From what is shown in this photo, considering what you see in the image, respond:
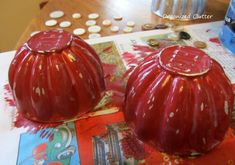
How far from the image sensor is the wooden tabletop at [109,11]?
699mm

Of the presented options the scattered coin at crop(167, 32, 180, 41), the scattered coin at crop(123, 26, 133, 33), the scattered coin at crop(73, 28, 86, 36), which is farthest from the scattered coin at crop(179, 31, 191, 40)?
the scattered coin at crop(73, 28, 86, 36)

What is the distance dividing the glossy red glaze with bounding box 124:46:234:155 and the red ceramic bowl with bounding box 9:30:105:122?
0.08 m

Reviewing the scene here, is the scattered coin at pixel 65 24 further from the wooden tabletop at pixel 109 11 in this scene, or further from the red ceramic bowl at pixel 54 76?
the red ceramic bowl at pixel 54 76

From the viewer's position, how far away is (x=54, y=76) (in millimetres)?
397

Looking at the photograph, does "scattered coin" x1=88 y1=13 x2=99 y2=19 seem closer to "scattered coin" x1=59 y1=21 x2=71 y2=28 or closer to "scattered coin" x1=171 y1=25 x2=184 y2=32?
"scattered coin" x1=59 y1=21 x2=71 y2=28

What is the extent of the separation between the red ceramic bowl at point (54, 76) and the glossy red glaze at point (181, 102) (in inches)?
3.0

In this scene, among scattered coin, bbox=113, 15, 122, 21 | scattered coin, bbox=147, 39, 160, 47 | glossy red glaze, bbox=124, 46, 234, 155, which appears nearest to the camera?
glossy red glaze, bbox=124, 46, 234, 155

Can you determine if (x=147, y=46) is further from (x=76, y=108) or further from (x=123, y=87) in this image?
(x=76, y=108)

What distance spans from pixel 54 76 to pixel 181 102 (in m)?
0.18

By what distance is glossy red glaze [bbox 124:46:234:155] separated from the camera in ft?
1.14

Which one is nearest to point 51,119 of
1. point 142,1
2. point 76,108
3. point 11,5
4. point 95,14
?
point 76,108

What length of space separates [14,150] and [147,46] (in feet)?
1.14

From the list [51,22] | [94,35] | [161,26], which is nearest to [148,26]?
[161,26]

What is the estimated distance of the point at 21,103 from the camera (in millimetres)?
433
